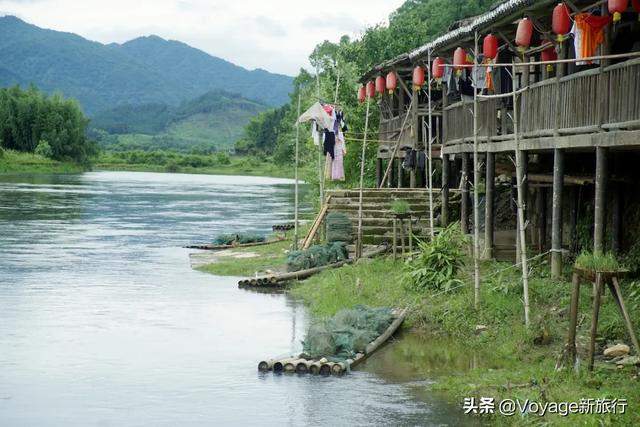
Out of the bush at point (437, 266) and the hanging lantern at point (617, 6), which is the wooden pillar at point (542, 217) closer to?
the bush at point (437, 266)

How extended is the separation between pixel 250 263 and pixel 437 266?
28.3ft

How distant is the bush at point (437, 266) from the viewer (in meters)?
15.9

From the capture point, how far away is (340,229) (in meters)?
21.5

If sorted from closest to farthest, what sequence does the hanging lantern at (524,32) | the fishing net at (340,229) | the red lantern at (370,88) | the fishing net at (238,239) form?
the hanging lantern at (524,32), the fishing net at (340,229), the red lantern at (370,88), the fishing net at (238,239)

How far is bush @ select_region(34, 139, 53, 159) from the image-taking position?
9113 cm

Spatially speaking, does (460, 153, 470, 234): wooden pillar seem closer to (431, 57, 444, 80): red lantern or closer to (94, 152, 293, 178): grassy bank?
(431, 57, 444, 80): red lantern

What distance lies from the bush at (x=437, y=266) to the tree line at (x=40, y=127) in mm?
80384

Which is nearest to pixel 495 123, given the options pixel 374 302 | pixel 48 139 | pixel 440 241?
pixel 440 241

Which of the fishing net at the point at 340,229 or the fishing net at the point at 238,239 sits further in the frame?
the fishing net at the point at 238,239

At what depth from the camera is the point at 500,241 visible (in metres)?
21.1

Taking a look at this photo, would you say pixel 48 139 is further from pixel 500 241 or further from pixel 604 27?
pixel 604 27

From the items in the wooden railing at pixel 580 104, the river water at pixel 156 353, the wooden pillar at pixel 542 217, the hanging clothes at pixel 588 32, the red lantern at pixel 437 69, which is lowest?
the river water at pixel 156 353

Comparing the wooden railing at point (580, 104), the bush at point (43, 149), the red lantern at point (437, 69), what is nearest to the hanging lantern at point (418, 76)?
the red lantern at point (437, 69)

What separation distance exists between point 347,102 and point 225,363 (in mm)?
23954
